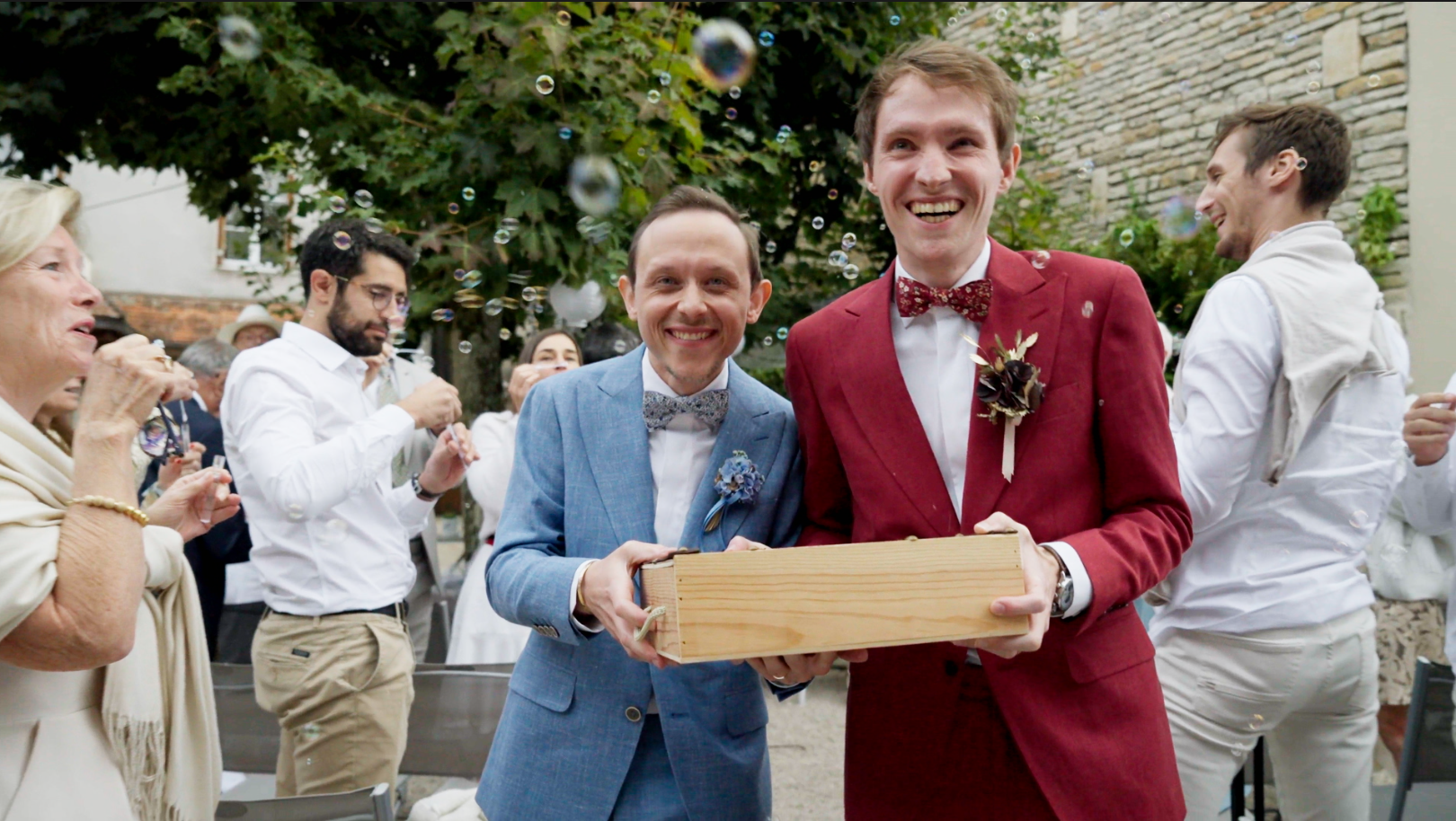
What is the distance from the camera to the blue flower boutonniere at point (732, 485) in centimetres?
203

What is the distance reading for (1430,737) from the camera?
3.23 metres

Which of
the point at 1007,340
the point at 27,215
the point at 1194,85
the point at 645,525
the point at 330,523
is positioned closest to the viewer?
the point at 1007,340

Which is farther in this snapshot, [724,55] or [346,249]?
[724,55]

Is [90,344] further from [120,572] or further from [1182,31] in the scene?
[1182,31]

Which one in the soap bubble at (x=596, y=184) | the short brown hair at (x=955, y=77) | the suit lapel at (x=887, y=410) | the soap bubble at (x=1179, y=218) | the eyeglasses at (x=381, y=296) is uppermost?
the soap bubble at (x=596, y=184)

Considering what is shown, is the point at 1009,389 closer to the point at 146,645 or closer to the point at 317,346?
the point at 146,645

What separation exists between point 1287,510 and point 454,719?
2593 mm

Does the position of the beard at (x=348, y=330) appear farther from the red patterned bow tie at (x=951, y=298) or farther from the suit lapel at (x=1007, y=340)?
the suit lapel at (x=1007, y=340)

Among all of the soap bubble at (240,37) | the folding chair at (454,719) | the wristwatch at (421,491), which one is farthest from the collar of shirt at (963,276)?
the soap bubble at (240,37)

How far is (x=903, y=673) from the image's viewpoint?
6.47 ft

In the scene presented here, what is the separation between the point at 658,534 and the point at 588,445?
22cm

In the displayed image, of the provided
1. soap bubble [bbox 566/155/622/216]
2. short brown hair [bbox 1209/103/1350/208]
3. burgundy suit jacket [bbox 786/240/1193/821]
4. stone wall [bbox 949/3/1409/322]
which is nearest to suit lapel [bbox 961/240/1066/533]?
burgundy suit jacket [bbox 786/240/1193/821]

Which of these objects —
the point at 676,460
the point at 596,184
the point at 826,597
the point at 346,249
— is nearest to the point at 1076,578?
the point at 826,597

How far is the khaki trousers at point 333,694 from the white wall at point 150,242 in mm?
19002
